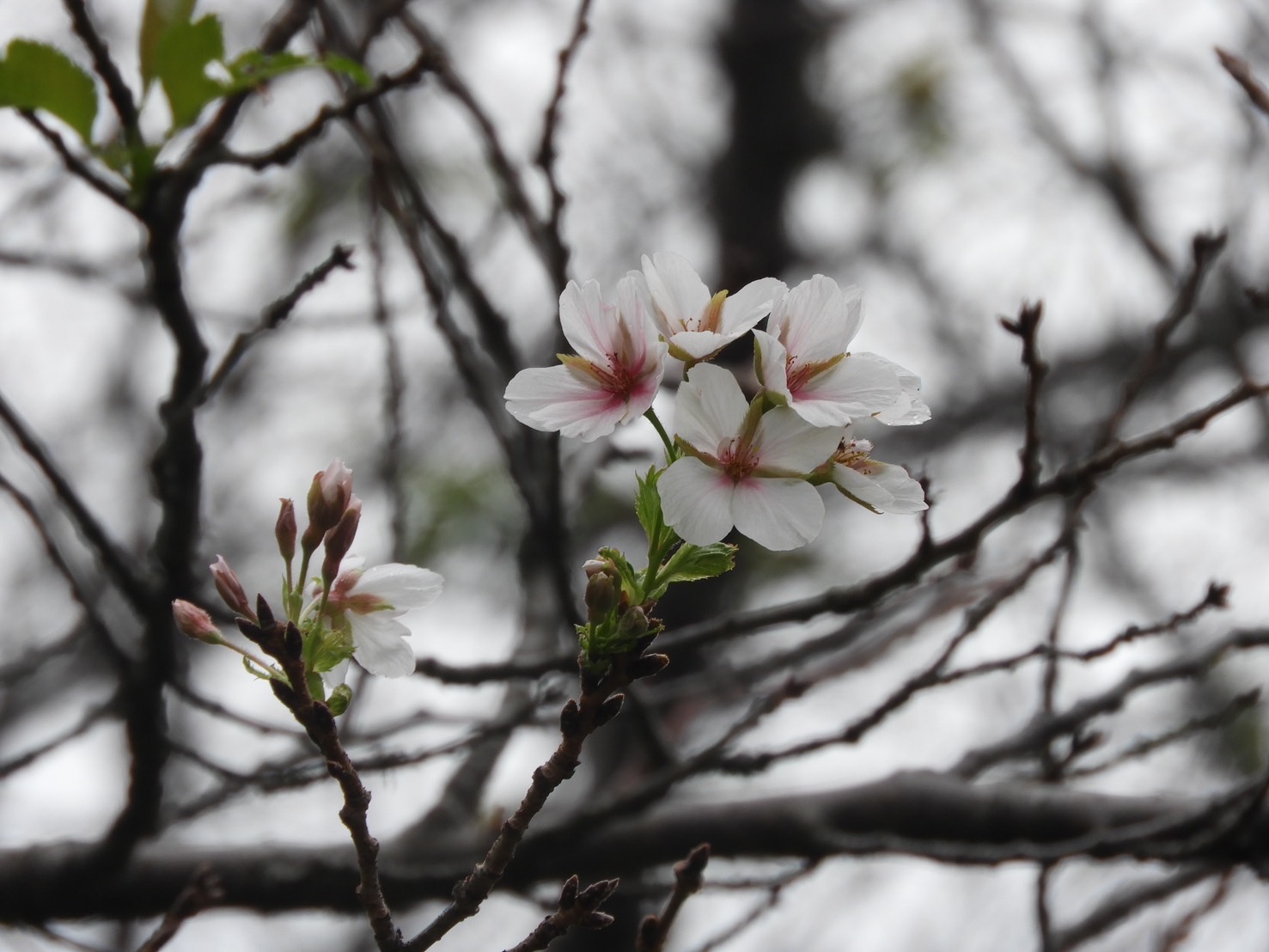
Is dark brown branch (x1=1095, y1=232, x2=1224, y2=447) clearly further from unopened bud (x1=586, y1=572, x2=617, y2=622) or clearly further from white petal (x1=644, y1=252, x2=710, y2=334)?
unopened bud (x1=586, y1=572, x2=617, y2=622)

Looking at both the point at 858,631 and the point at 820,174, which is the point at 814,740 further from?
the point at 820,174

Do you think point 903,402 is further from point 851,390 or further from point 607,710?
point 607,710

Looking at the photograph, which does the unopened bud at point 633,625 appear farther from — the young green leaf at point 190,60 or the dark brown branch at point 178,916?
the young green leaf at point 190,60

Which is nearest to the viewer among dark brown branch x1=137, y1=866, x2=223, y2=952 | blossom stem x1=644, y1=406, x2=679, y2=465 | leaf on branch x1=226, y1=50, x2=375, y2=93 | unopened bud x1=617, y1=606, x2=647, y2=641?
unopened bud x1=617, y1=606, x2=647, y2=641

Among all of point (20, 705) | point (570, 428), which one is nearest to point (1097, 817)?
point (570, 428)

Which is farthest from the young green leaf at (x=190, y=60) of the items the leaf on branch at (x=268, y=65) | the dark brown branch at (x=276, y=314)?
the dark brown branch at (x=276, y=314)

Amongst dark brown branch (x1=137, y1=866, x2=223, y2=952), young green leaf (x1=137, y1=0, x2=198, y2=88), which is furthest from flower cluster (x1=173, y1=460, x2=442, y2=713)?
young green leaf (x1=137, y1=0, x2=198, y2=88)
